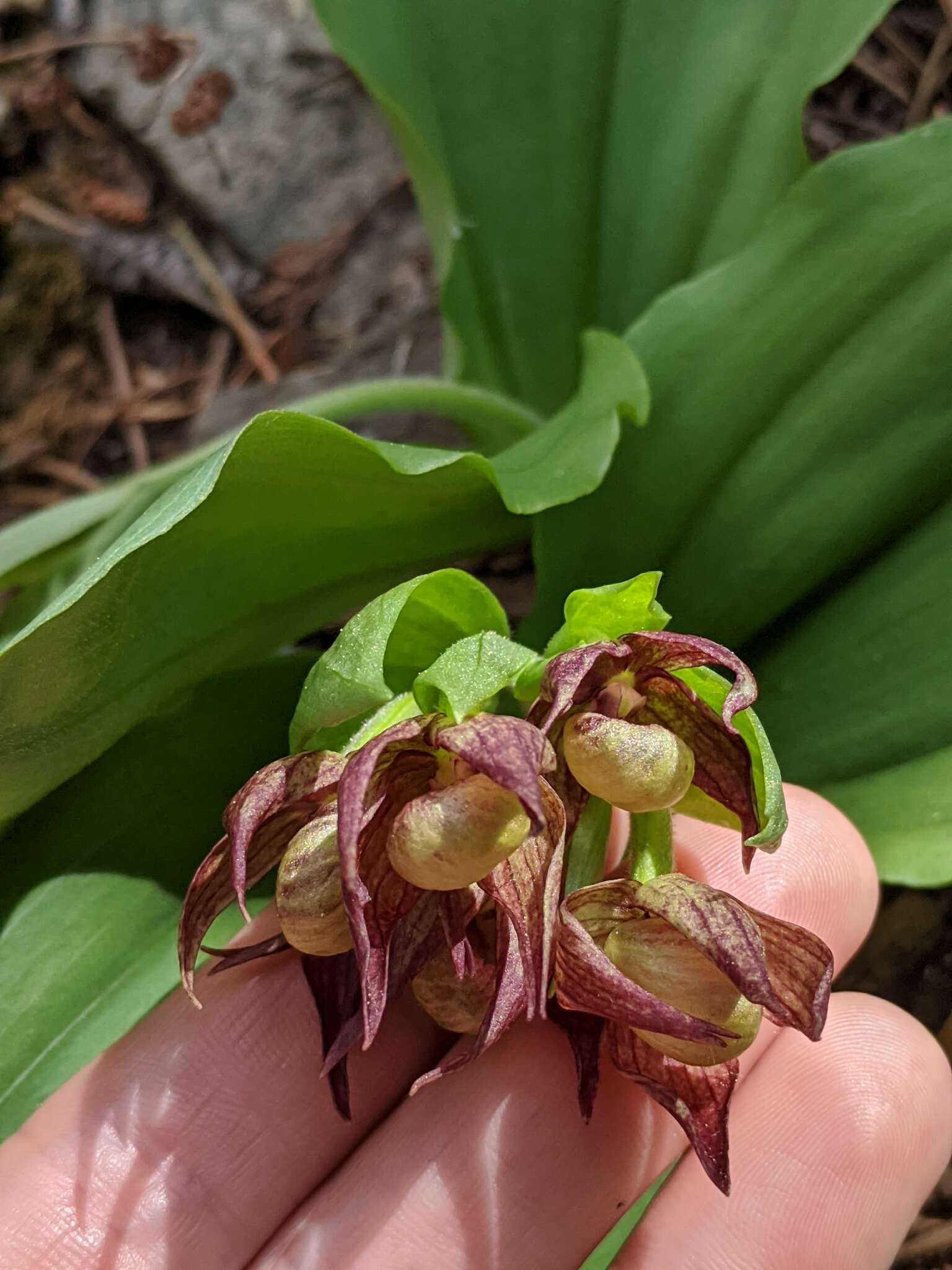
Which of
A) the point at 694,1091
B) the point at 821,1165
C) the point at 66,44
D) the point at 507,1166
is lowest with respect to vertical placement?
the point at 821,1165

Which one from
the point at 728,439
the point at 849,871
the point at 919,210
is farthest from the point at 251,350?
the point at 849,871

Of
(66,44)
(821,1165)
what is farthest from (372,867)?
(66,44)

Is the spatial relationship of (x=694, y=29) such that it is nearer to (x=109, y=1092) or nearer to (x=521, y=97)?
(x=521, y=97)

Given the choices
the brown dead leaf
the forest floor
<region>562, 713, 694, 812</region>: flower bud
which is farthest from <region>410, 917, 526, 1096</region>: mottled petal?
the brown dead leaf

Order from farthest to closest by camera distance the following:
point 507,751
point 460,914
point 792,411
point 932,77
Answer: point 932,77 → point 792,411 → point 460,914 → point 507,751

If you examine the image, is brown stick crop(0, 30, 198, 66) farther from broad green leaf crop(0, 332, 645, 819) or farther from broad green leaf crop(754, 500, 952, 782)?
broad green leaf crop(754, 500, 952, 782)

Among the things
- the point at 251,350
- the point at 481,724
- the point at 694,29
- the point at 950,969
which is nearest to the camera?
the point at 481,724

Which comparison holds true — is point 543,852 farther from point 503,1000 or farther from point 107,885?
point 107,885
